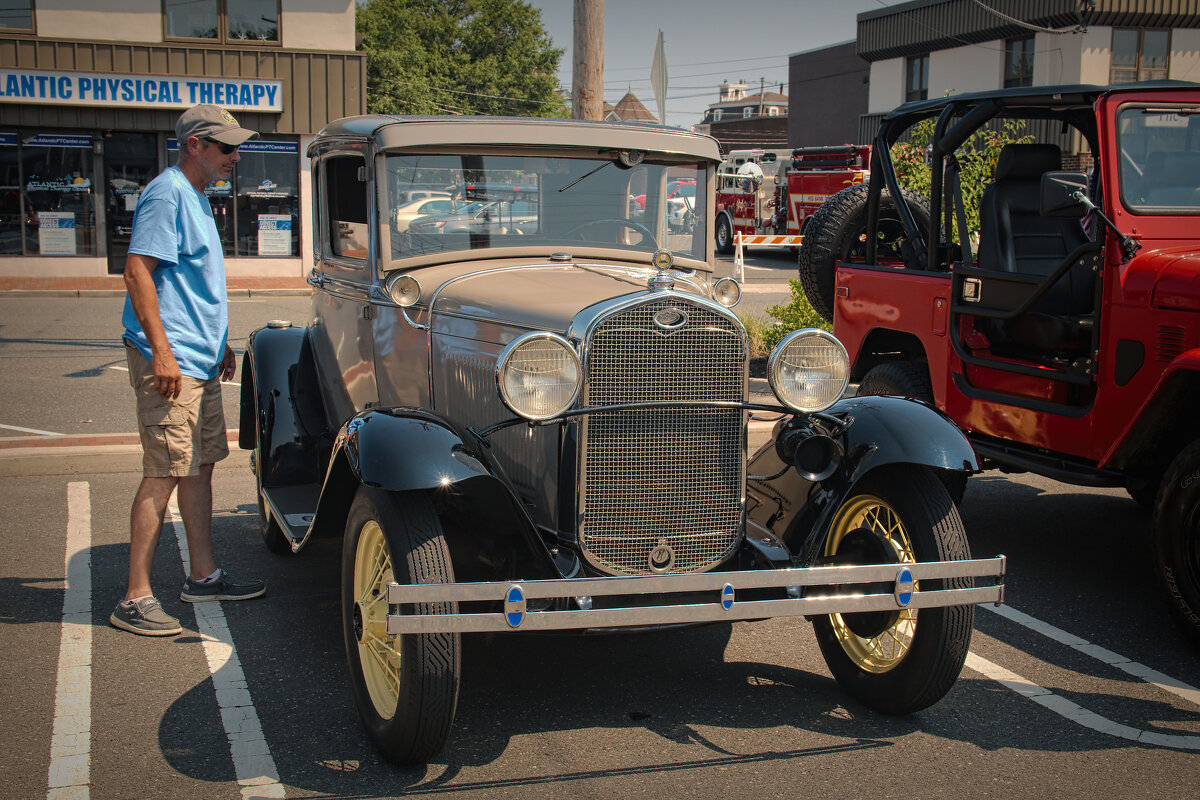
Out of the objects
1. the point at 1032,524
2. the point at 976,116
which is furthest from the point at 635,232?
the point at 1032,524

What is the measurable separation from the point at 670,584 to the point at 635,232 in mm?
1874

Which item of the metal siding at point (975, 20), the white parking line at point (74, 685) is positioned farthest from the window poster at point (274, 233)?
the metal siding at point (975, 20)

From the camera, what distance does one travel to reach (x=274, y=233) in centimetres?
1919

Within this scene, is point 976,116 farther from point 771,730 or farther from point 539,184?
point 771,730

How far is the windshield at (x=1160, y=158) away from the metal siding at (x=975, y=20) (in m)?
22.4

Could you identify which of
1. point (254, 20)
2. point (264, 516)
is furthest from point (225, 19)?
point (264, 516)

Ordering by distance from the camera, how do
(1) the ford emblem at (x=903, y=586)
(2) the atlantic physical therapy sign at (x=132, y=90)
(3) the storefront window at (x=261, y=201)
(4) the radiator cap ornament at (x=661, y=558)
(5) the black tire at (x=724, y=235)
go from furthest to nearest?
(5) the black tire at (x=724, y=235)
(3) the storefront window at (x=261, y=201)
(2) the atlantic physical therapy sign at (x=132, y=90)
(4) the radiator cap ornament at (x=661, y=558)
(1) the ford emblem at (x=903, y=586)

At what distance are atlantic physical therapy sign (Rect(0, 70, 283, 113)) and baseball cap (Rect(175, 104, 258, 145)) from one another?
14.3 m

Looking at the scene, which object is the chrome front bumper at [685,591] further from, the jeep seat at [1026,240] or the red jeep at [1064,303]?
the jeep seat at [1026,240]

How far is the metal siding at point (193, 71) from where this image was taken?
17500 mm

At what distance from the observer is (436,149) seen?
4.16m

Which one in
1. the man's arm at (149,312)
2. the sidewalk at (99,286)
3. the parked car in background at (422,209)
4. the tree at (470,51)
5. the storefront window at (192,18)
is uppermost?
the tree at (470,51)

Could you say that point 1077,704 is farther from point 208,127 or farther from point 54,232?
point 54,232

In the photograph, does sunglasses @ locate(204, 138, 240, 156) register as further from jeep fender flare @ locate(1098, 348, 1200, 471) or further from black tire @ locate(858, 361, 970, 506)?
jeep fender flare @ locate(1098, 348, 1200, 471)
